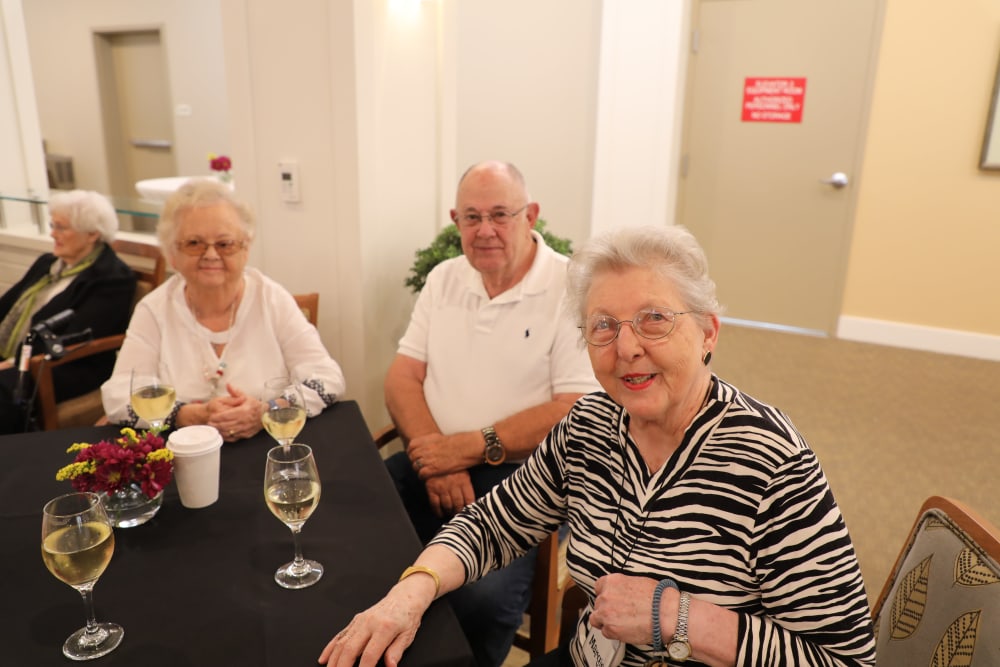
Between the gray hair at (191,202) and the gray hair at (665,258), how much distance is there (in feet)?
4.32

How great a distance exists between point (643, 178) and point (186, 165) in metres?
4.99

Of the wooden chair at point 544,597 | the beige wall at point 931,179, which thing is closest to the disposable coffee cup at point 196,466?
the wooden chair at point 544,597

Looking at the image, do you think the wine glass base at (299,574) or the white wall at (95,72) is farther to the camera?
the white wall at (95,72)

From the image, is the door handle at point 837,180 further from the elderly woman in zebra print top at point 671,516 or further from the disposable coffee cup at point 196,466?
the disposable coffee cup at point 196,466

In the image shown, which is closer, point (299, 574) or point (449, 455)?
point (299, 574)

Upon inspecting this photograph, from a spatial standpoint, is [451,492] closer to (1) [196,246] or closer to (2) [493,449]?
(2) [493,449]

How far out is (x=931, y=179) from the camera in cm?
466

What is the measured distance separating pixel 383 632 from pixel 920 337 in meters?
Result: 4.92

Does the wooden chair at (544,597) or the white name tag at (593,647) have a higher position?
the white name tag at (593,647)

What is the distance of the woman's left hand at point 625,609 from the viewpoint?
3.72 feet

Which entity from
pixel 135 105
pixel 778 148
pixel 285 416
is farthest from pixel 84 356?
pixel 135 105

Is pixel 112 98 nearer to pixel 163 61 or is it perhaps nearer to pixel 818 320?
pixel 163 61

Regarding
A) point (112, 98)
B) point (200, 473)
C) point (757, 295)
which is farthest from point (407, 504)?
point (112, 98)

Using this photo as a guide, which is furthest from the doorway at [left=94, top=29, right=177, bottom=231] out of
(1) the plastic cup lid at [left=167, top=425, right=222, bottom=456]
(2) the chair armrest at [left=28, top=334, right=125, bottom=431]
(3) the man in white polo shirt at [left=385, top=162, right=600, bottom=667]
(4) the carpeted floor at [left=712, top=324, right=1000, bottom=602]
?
(1) the plastic cup lid at [left=167, top=425, right=222, bottom=456]
